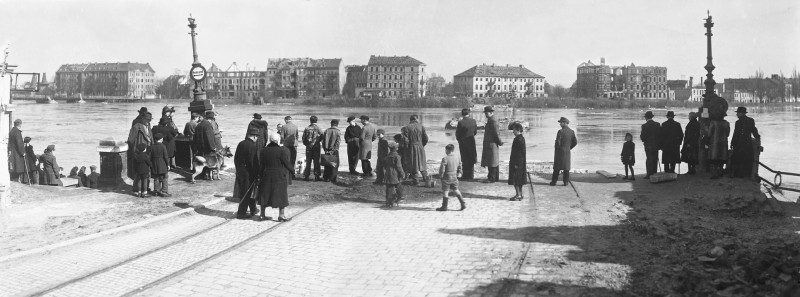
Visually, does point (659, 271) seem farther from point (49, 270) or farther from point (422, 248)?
point (49, 270)

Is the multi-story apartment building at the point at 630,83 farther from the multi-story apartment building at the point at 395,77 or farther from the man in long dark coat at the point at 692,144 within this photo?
the man in long dark coat at the point at 692,144

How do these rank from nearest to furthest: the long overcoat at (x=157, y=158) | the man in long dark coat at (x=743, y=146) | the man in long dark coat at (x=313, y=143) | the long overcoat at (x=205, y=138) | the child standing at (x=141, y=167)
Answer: the child standing at (x=141, y=167)
the long overcoat at (x=157, y=158)
the man in long dark coat at (x=743, y=146)
the long overcoat at (x=205, y=138)
the man in long dark coat at (x=313, y=143)

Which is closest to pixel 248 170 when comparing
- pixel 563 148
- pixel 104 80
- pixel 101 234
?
pixel 101 234

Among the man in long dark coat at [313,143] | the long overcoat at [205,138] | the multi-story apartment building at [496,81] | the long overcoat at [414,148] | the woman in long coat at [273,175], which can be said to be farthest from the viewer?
the multi-story apartment building at [496,81]

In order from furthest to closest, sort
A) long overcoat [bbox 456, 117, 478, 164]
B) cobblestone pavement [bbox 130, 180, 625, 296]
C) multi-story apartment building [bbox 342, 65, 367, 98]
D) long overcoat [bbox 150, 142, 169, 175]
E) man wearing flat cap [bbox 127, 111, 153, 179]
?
multi-story apartment building [bbox 342, 65, 367, 98], long overcoat [bbox 456, 117, 478, 164], man wearing flat cap [bbox 127, 111, 153, 179], long overcoat [bbox 150, 142, 169, 175], cobblestone pavement [bbox 130, 180, 625, 296]

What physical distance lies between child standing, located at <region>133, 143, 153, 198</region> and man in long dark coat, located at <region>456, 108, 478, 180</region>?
6757mm

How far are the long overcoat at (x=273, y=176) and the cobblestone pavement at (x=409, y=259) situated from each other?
49 cm

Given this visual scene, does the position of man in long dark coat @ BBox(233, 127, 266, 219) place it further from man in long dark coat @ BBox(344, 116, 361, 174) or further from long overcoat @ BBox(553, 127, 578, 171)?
long overcoat @ BBox(553, 127, 578, 171)

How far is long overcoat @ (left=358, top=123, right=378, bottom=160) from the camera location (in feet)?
53.2

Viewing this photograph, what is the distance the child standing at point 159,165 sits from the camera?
13359 mm

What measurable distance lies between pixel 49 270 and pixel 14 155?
32.1 feet

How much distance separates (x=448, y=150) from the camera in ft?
39.9

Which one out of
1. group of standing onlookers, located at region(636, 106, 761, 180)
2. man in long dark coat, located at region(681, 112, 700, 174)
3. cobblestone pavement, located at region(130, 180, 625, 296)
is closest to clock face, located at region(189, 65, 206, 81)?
cobblestone pavement, located at region(130, 180, 625, 296)

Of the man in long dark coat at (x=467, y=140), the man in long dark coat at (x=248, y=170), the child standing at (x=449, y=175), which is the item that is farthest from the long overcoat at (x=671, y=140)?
the man in long dark coat at (x=248, y=170)
